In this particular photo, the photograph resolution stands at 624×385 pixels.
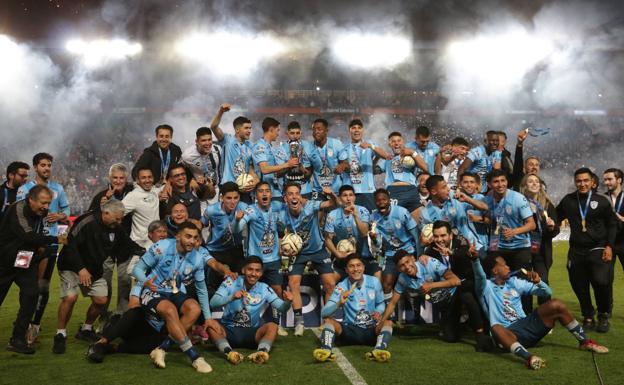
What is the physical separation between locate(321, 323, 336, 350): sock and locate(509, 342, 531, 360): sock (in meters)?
1.45

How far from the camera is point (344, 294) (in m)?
5.81

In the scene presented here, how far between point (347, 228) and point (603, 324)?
2701 mm

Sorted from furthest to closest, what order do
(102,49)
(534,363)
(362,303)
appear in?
(102,49)
(362,303)
(534,363)

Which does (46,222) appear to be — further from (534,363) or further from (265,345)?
(534,363)

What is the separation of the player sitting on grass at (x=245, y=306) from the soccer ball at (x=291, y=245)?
2.96 feet

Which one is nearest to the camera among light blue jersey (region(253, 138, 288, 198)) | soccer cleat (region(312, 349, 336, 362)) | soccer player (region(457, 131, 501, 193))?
soccer cleat (region(312, 349, 336, 362))

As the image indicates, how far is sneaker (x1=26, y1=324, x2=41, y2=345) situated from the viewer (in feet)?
20.1

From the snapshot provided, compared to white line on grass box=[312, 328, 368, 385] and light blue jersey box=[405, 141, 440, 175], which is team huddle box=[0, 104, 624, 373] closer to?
white line on grass box=[312, 328, 368, 385]

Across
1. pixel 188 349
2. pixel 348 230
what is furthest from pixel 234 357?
pixel 348 230

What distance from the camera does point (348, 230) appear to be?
7.02 meters

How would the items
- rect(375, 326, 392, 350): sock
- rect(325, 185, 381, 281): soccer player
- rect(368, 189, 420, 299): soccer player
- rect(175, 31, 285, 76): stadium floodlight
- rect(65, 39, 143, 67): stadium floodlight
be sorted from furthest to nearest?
rect(175, 31, 285, 76): stadium floodlight → rect(65, 39, 143, 67): stadium floodlight → rect(368, 189, 420, 299): soccer player → rect(325, 185, 381, 281): soccer player → rect(375, 326, 392, 350): sock

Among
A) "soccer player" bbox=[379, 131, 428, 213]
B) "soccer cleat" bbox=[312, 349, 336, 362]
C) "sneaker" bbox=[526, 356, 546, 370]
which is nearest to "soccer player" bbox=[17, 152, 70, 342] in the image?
"soccer cleat" bbox=[312, 349, 336, 362]

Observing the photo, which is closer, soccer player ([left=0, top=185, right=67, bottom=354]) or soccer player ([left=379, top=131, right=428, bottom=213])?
soccer player ([left=0, top=185, right=67, bottom=354])

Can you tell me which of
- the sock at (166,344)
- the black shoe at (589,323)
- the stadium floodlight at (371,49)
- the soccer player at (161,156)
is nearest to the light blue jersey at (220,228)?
the soccer player at (161,156)
